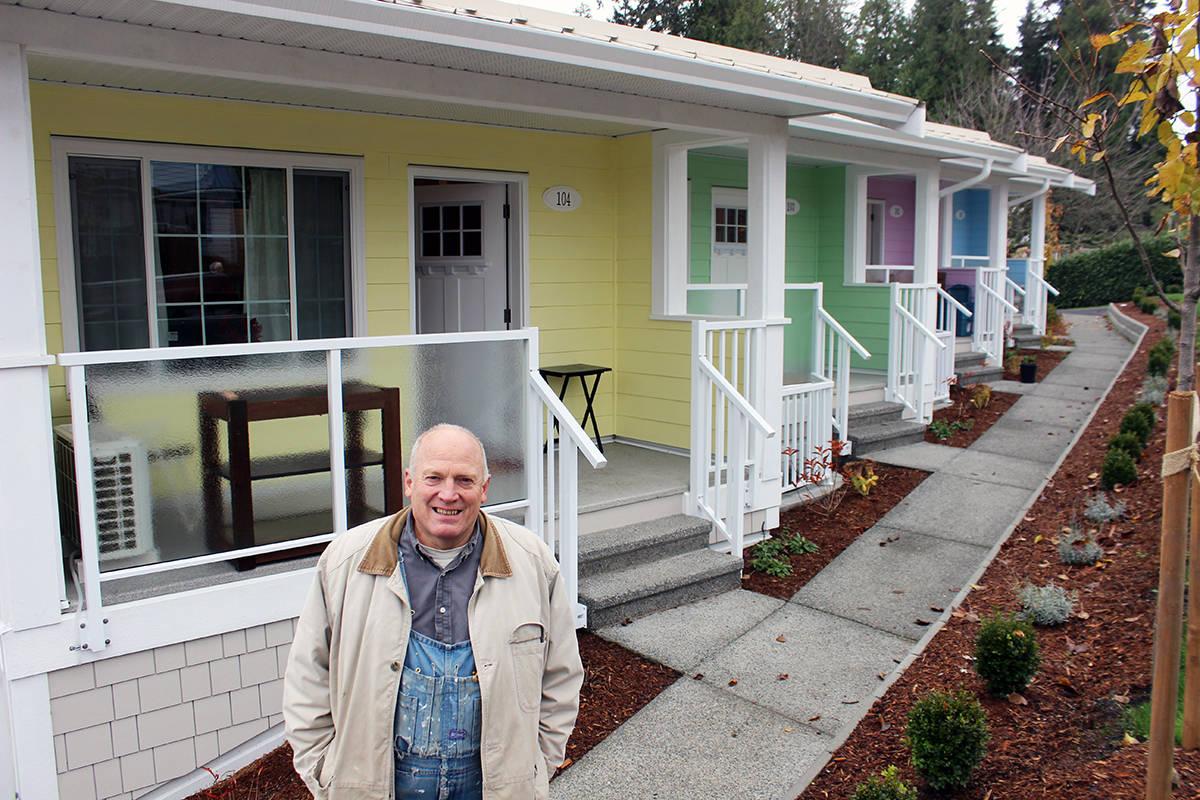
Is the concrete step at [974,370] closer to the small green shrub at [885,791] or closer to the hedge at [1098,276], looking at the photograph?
the small green shrub at [885,791]

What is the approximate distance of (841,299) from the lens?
11188 millimetres

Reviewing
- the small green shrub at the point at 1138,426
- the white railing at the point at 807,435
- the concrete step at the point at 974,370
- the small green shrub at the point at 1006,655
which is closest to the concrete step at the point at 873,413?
the white railing at the point at 807,435

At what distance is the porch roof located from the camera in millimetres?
3652

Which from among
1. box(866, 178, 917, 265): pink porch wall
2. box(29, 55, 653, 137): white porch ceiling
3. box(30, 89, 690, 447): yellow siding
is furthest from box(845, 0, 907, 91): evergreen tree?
box(29, 55, 653, 137): white porch ceiling

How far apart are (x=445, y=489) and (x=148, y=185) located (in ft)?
13.2

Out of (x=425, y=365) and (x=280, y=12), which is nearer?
(x=280, y=12)

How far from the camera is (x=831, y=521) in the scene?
7.32 metres

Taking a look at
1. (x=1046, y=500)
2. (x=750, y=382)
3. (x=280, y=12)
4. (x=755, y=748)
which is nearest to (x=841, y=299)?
(x=1046, y=500)

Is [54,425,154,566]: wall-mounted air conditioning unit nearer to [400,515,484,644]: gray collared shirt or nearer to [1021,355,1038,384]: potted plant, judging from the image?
[400,515,484,644]: gray collared shirt

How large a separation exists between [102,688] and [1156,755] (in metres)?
3.79

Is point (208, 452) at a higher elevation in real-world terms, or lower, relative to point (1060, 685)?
higher

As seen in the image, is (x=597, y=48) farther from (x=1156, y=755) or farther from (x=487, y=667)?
(x=1156, y=755)

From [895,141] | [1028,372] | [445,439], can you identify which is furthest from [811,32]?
[445,439]

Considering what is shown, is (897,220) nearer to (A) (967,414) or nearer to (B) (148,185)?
(A) (967,414)
